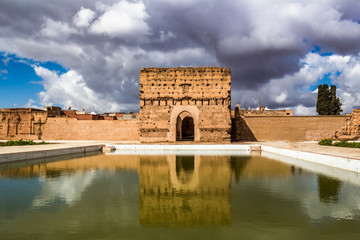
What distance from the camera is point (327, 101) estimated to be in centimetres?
3316

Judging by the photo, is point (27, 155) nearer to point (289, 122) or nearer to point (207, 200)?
point (207, 200)

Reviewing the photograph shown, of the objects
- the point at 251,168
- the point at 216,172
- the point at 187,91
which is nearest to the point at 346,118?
the point at 187,91

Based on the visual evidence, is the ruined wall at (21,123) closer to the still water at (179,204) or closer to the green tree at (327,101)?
the still water at (179,204)

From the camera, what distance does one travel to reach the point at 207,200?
5930 mm

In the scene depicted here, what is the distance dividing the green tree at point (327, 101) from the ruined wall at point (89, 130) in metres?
24.6

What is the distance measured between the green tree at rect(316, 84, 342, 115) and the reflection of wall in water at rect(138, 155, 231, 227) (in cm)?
2825

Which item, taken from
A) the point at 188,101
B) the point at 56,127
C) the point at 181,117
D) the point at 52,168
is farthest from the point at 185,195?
the point at 56,127

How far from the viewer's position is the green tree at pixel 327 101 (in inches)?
1273

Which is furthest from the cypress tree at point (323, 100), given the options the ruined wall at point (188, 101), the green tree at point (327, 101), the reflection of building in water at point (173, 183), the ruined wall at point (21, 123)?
the ruined wall at point (21, 123)

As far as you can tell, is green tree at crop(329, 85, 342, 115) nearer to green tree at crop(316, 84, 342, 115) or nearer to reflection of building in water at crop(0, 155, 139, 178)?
green tree at crop(316, 84, 342, 115)

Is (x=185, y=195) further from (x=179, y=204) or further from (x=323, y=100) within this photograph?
(x=323, y=100)

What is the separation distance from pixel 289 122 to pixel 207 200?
20.4m

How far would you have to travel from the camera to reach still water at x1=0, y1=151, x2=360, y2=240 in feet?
13.9

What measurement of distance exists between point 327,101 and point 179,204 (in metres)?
33.9
